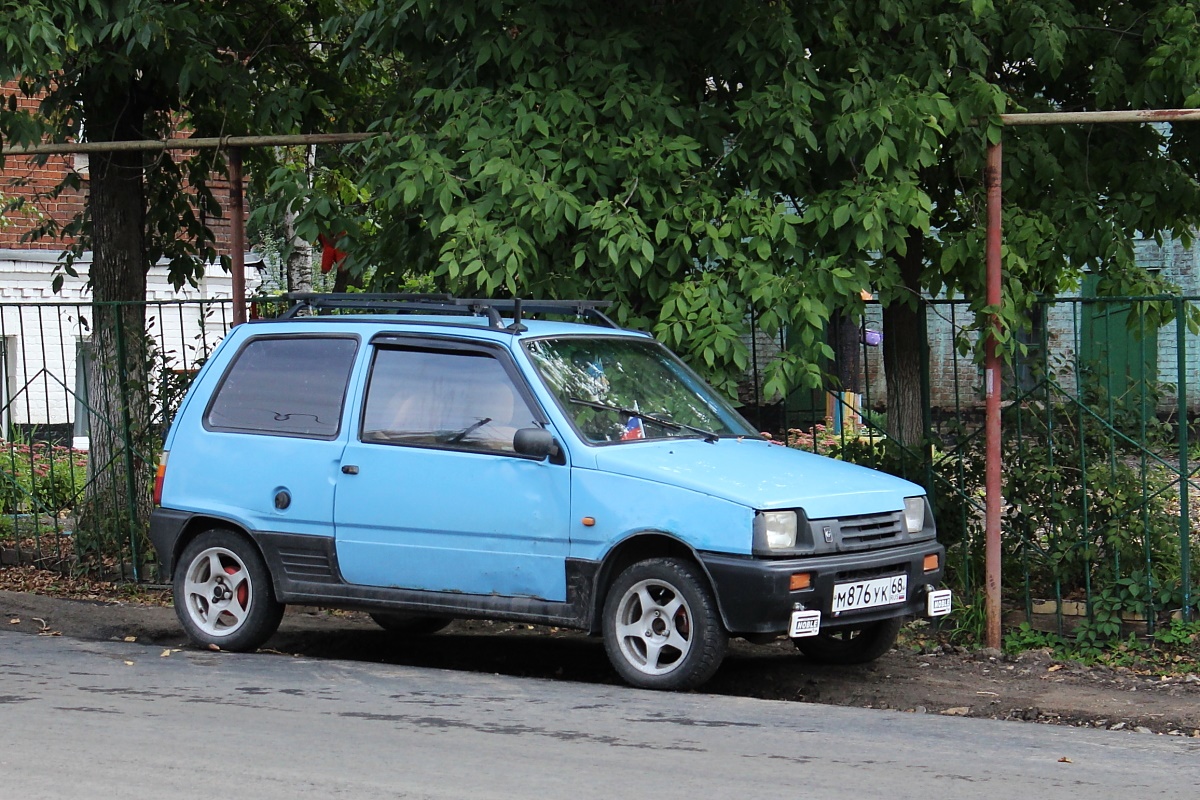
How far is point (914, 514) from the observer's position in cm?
800

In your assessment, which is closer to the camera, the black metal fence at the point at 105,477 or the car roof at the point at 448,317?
the car roof at the point at 448,317

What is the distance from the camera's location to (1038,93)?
10328 mm

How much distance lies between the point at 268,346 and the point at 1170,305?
5.00 m

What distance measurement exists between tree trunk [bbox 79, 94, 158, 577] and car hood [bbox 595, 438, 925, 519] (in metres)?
5.03

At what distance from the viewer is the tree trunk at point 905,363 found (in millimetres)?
9992

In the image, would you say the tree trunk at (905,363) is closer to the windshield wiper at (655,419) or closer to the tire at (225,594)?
the windshield wiper at (655,419)

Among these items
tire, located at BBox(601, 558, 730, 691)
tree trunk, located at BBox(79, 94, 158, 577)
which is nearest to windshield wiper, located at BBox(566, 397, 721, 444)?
tire, located at BBox(601, 558, 730, 691)

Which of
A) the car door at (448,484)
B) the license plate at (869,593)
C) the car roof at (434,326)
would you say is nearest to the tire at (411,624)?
the car door at (448,484)

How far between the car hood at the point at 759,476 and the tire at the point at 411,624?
8.21 ft

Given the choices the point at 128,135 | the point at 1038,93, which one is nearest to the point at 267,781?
the point at 1038,93

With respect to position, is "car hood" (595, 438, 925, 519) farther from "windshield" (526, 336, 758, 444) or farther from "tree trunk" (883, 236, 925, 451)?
"tree trunk" (883, 236, 925, 451)

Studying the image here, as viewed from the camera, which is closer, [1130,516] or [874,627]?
[874,627]

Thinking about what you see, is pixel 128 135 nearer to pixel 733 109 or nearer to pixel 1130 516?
pixel 733 109

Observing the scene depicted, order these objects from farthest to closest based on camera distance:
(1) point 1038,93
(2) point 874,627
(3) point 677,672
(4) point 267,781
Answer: (1) point 1038,93 < (2) point 874,627 < (3) point 677,672 < (4) point 267,781
